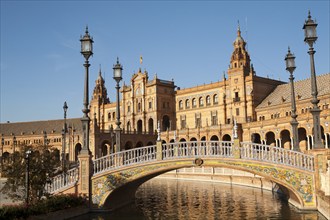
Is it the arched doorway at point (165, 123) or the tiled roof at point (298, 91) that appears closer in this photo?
the tiled roof at point (298, 91)

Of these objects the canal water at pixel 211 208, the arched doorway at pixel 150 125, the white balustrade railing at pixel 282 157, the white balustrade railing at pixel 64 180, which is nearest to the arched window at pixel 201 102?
the arched doorway at pixel 150 125

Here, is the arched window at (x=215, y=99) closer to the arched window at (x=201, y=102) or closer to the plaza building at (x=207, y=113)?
the plaza building at (x=207, y=113)

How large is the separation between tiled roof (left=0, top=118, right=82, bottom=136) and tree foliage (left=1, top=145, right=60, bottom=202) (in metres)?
76.0

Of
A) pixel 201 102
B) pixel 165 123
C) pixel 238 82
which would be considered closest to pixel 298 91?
pixel 238 82

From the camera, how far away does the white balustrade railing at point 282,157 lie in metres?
19.1

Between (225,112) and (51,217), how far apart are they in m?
59.3

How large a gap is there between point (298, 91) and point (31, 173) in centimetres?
5171

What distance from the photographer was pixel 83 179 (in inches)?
814

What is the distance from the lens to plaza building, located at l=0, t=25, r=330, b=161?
57562mm

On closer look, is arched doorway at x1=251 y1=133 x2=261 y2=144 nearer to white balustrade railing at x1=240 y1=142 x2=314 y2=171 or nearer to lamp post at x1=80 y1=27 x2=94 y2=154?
white balustrade railing at x1=240 y1=142 x2=314 y2=171

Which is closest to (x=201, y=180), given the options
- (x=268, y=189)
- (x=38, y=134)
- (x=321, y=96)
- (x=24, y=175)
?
(x=268, y=189)

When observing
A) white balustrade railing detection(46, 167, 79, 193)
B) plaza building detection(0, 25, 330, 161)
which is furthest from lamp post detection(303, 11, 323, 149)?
plaza building detection(0, 25, 330, 161)

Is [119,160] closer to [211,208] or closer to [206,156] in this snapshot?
[206,156]

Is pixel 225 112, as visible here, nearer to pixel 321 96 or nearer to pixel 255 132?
pixel 255 132
